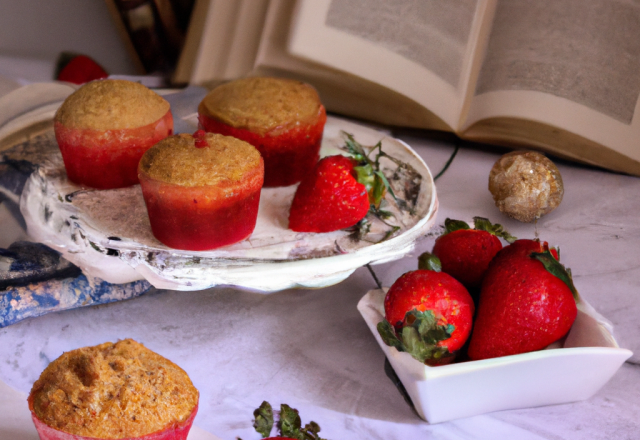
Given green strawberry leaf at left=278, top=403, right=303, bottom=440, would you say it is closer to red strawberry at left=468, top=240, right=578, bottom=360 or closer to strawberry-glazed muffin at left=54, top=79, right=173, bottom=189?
red strawberry at left=468, top=240, right=578, bottom=360

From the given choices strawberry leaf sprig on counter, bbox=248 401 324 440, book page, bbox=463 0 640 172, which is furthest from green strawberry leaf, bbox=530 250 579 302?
book page, bbox=463 0 640 172

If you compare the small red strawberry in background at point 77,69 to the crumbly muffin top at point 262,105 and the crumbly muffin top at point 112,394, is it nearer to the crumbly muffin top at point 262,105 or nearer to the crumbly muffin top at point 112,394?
the crumbly muffin top at point 262,105

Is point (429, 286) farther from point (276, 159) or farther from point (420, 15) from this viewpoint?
point (420, 15)

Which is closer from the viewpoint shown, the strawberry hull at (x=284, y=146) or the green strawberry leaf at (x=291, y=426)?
the green strawberry leaf at (x=291, y=426)

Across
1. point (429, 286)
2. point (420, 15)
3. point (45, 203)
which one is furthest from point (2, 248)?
point (420, 15)

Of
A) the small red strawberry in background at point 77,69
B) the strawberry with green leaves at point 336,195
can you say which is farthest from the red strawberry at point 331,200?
the small red strawberry in background at point 77,69
